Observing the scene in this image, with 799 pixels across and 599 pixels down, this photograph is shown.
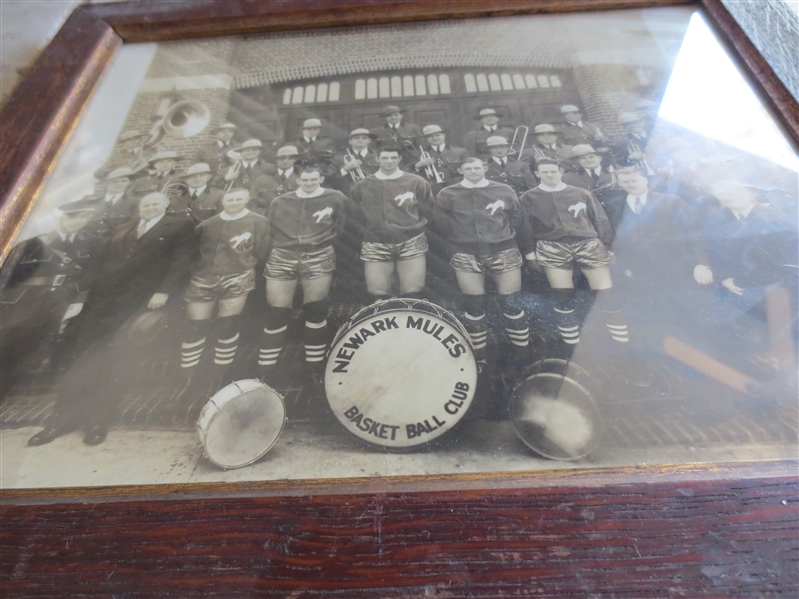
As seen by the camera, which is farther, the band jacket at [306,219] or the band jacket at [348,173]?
the band jacket at [348,173]

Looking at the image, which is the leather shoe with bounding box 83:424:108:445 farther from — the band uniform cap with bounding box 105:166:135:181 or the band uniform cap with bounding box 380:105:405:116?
the band uniform cap with bounding box 380:105:405:116

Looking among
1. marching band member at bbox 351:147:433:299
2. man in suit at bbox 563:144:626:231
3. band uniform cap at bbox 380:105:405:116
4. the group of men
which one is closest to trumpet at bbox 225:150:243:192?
the group of men

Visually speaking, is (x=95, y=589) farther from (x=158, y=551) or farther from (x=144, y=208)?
(x=144, y=208)

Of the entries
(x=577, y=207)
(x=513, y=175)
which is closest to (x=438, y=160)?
(x=513, y=175)

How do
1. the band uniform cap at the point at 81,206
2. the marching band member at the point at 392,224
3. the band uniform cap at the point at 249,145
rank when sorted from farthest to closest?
the band uniform cap at the point at 249,145, the band uniform cap at the point at 81,206, the marching band member at the point at 392,224

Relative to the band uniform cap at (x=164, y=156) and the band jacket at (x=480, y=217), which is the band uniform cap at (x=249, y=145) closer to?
the band uniform cap at (x=164, y=156)

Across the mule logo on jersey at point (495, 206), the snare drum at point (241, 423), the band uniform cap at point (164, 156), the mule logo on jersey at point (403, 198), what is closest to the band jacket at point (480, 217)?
the mule logo on jersey at point (495, 206)

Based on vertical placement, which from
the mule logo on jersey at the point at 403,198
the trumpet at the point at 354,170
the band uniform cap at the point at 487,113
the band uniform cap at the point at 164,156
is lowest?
the mule logo on jersey at the point at 403,198

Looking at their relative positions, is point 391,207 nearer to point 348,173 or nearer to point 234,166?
point 348,173
